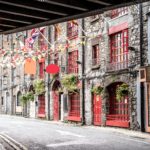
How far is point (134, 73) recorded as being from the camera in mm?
25703

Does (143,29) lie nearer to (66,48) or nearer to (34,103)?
(66,48)

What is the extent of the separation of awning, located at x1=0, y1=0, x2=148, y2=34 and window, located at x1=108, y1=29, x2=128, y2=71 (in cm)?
1532

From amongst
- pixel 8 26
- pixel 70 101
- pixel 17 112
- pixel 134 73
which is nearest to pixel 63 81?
pixel 70 101

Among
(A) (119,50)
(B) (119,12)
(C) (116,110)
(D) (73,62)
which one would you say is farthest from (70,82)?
(B) (119,12)

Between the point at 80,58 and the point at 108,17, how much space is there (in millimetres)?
4657

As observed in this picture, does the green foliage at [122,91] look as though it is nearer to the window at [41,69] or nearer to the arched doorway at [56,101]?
the arched doorway at [56,101]

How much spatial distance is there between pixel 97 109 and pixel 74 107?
4.20 m

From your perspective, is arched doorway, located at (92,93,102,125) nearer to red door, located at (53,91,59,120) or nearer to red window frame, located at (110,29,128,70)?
red window frame, located at (110,29,128,70)

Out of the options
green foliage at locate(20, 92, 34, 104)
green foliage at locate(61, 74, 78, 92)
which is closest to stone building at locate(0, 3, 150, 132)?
green foliage at locate(61, 74, 78, 92)

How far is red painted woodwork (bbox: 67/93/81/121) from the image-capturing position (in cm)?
3362

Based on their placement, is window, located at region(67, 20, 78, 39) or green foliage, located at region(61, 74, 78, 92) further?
window, located at region(67, 20, 78, 39)

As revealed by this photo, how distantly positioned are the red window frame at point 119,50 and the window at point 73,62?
5.64 m

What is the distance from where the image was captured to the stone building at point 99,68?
25.4 m

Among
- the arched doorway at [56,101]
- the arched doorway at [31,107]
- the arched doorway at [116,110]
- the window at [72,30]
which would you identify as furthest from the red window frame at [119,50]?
the arched doorway at [31,107]
